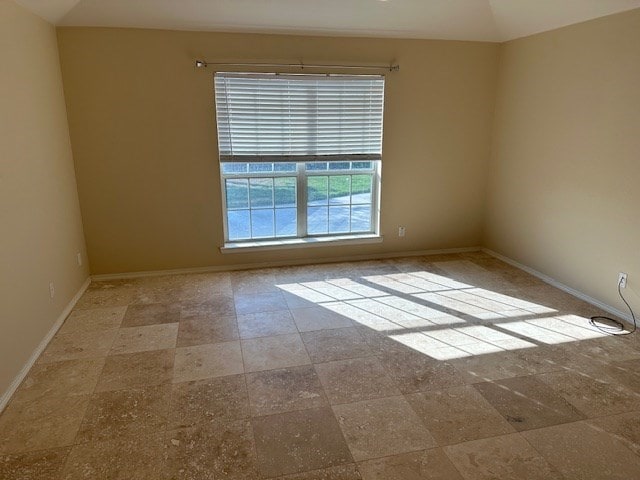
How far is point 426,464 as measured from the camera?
6.39 feet

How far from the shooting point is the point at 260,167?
14.4 ft

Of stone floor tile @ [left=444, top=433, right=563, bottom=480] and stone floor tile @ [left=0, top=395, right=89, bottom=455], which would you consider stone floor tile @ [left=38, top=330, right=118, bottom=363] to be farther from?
stone floor tile @ [left=444, top=433, right=563, bottom=480]

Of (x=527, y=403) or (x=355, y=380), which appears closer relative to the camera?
(x=527, y=403)

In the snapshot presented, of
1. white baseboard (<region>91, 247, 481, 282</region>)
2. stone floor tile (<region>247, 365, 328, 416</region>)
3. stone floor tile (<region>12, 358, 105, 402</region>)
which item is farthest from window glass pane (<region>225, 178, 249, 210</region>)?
stone floor tile (<region>247, 365, 328, 416</region>)

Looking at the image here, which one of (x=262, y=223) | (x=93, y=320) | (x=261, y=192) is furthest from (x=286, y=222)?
(x=93, y=320)

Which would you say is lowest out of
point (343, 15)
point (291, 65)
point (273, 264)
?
point (273, 264)

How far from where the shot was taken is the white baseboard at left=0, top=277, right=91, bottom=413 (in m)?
2.37

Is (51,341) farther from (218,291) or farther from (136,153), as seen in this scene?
(136,153)

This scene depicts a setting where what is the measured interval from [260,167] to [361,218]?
1.29 metres

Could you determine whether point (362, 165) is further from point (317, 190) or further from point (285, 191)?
point (285, 191)

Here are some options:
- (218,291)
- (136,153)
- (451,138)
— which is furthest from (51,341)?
(451,138)

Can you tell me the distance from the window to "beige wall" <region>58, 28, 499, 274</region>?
0.54 ft

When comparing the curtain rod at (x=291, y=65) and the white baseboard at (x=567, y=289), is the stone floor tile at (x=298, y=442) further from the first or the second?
the curtain rod at (x=291, y=65)

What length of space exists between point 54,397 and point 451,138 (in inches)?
169
